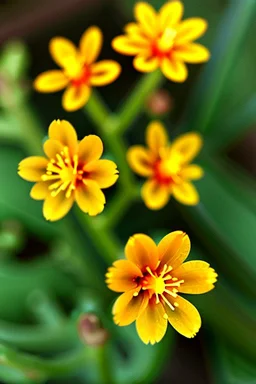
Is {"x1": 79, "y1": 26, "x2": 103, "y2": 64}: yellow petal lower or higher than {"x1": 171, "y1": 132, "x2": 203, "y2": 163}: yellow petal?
higher

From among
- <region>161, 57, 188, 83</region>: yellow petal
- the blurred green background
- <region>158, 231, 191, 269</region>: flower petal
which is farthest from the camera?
the blurred green background

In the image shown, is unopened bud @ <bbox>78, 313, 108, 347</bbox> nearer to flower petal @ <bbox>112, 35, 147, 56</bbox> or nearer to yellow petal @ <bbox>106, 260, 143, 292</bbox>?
yellow petal @ <bbox>106, 260, 143, 292</bbox>

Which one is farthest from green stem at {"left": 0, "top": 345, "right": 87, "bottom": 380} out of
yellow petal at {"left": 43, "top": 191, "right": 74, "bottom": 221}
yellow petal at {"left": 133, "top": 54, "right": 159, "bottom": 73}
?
yellow petal at {"left": 133, "top": 54, "right": 159, "bottom": 73}

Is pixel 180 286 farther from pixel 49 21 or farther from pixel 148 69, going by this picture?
pixel 49 21

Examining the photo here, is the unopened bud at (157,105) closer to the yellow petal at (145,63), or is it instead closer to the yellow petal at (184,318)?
the yellow petal at (145,63)

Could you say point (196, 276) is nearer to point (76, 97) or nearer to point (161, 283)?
point (161, 283)

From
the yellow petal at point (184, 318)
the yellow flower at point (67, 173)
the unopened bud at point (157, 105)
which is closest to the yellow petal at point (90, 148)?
the yellow flower at point (67, 173)
